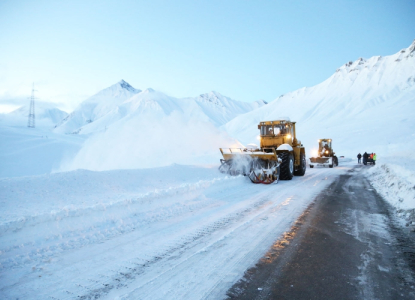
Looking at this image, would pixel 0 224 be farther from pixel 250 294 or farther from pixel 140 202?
pixel 250 294

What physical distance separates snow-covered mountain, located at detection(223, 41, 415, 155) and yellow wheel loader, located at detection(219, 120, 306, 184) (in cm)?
3820

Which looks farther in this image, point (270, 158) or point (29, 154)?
point (29, 154)

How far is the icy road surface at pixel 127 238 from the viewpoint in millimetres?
2869

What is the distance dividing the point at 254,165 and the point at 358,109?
108 m

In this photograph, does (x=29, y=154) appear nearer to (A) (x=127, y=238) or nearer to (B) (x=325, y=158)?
(A) (x=127, y=238)

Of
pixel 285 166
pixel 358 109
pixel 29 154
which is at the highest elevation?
pixel 358 109

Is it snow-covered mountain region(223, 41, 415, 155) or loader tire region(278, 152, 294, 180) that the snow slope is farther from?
snow-covered mountain region(223, 41, 415, 155)

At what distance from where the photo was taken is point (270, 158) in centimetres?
1108

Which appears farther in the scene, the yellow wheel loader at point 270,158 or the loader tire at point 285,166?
the loader tire at point 285,166

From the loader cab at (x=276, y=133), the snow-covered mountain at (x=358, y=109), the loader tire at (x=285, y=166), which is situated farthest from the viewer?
the snow-covered mountain at (x=358, y=109)

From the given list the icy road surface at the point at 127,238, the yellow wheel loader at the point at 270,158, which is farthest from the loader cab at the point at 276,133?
the icy road surface at the point at 127,238

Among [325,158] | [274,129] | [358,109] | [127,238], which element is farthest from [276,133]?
[358,109]

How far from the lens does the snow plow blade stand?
10859mm

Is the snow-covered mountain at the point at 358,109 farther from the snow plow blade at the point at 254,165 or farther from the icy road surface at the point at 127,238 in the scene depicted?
the icy road surface at the point at 127,238
